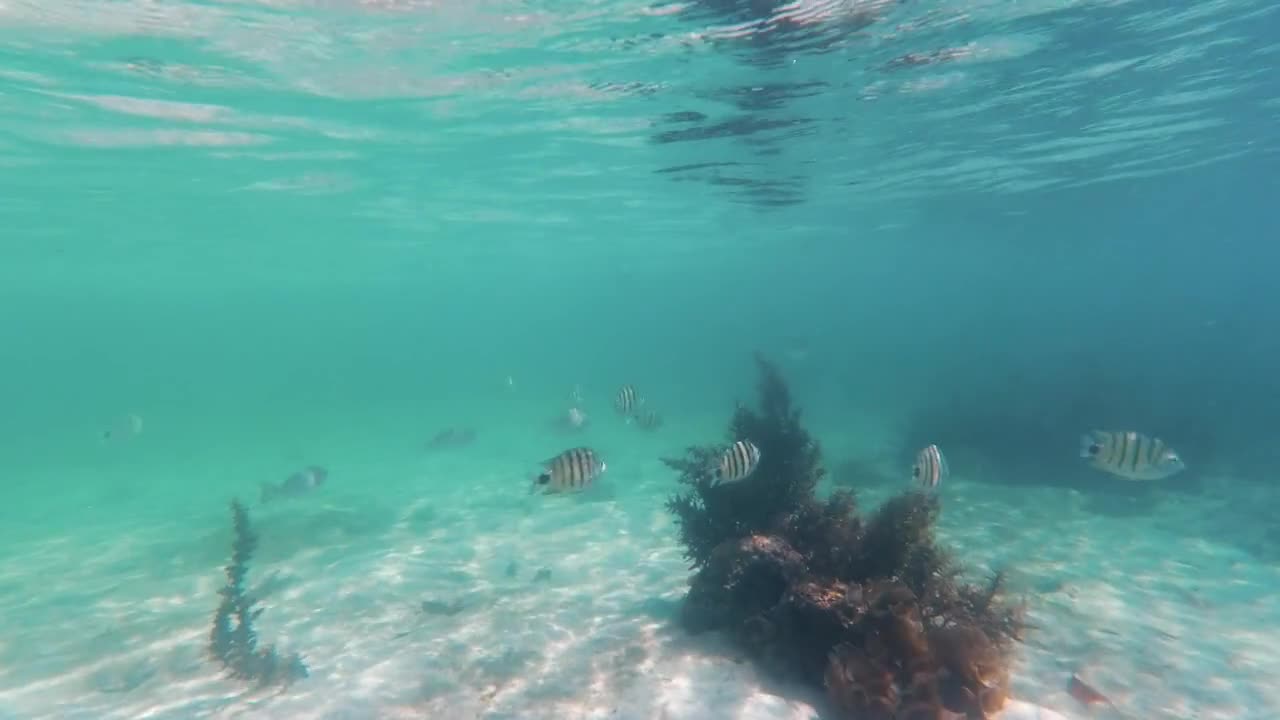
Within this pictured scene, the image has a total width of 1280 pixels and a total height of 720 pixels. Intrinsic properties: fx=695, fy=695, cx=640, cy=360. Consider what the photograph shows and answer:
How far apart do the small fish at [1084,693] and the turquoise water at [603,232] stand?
0.28m

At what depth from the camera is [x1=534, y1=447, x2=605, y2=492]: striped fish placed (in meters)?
6.38

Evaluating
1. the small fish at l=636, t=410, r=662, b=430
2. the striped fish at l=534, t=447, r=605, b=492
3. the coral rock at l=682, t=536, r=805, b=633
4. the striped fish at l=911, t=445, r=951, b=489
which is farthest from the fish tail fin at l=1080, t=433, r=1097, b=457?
the small fish at l=636, t=410, r=662, b=430

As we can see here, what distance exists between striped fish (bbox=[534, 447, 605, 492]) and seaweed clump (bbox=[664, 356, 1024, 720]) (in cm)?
147

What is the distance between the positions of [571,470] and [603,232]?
118 feet

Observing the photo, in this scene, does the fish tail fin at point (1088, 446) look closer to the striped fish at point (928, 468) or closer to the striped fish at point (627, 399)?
the striped fish at point (928, 468)

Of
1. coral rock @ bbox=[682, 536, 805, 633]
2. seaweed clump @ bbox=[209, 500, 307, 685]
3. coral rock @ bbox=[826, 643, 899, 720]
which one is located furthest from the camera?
seaweed clump @ bbox=[209, 500, 307, 685]

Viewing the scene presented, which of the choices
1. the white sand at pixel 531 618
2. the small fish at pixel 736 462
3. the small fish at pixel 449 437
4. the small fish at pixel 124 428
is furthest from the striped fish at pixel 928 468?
the small fish at pixel 124 428

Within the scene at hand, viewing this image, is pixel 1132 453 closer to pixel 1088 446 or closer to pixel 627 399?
pixel 1088 446

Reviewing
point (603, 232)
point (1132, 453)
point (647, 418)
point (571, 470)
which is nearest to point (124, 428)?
point (647, 418)

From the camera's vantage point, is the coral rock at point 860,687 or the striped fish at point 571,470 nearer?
the coral rock at point 860,687

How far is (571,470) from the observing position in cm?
654

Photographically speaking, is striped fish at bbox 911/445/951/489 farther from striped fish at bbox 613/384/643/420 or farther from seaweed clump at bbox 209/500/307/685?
seaweed clump at bbox 209/500/307/685

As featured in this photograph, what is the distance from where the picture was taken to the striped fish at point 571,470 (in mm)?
6379

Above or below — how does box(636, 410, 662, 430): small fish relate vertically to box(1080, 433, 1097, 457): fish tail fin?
below
